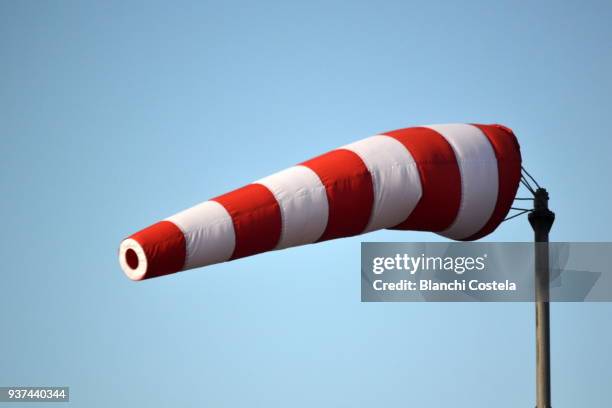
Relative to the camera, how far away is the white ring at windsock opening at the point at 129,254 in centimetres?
750

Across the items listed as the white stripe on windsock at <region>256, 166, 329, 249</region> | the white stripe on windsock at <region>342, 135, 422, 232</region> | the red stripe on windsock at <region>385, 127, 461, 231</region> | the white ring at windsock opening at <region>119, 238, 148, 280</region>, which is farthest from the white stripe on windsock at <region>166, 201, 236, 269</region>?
the red stripe on windsock at <region>385, 127, 461, 231</region>

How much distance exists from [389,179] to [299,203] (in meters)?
0.99

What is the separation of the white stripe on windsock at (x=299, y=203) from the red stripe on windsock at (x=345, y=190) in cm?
8

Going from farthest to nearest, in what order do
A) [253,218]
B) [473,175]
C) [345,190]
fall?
[473,175], [345,190], [253,218]

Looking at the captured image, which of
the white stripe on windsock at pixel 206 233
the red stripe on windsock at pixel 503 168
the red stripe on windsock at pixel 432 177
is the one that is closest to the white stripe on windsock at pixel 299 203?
the white stripe on windsock at pixel 206 233

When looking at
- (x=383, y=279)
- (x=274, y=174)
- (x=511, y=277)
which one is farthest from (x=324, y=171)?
(x=511, y=277)

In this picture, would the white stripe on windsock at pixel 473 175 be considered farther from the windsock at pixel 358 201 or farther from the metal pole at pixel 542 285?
the metal pole at pixel 542 285

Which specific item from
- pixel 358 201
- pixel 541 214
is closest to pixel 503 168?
pixel 541 214

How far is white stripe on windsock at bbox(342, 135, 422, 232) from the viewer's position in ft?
29.2

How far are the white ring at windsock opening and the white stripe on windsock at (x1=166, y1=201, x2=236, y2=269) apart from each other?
0.36 m

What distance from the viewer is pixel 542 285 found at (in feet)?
32.3

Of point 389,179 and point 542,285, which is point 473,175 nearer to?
point 389,179

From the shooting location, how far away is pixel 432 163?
9.29 meters

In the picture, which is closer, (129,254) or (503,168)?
(129,254)
